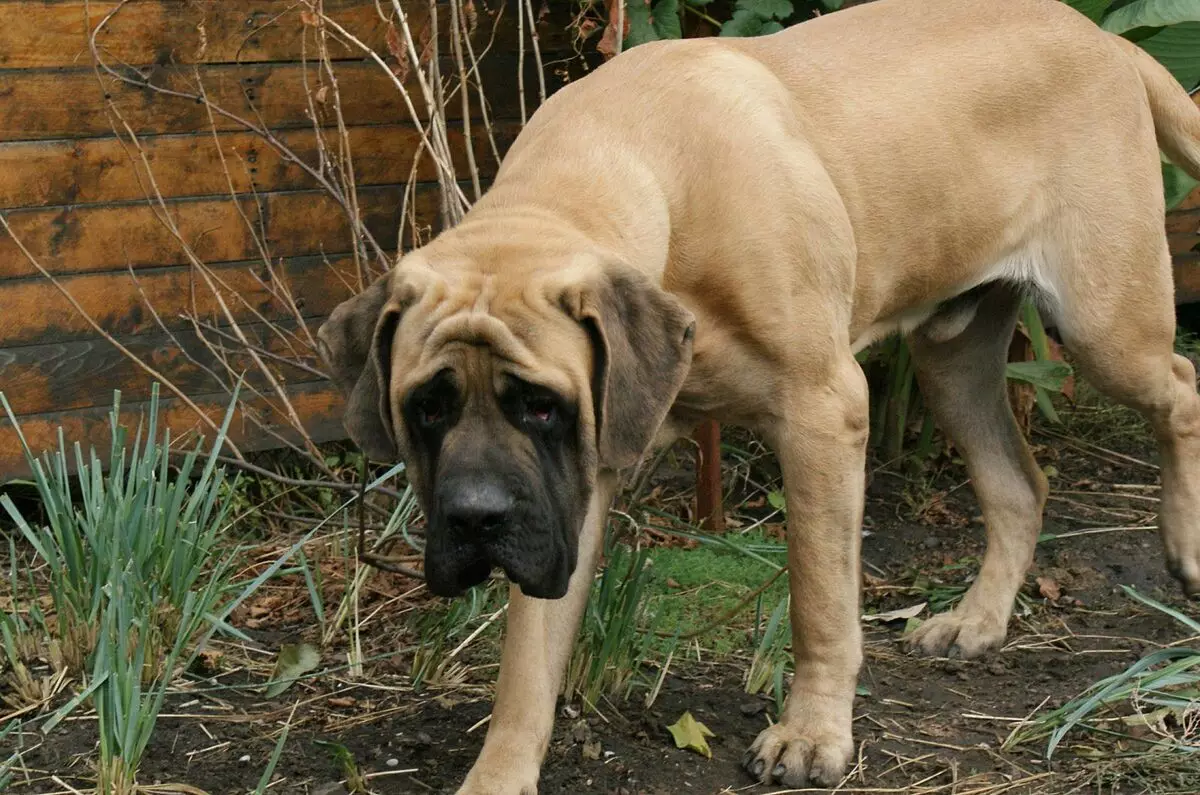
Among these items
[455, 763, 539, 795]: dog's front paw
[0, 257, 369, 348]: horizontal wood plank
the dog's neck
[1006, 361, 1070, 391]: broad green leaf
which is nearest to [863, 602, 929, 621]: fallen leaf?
[1006, 361, 1070, 391]: broad green leaf

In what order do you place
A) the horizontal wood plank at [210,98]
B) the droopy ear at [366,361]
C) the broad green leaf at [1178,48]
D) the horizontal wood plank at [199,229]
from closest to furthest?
the droopy ear at [366,361] → the horizontal wood plank at [210,98] → the horizontal wood plank at [199,229] → the broad green leaf at [1178,48]

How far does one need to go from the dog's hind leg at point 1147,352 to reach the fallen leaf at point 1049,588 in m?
0.37

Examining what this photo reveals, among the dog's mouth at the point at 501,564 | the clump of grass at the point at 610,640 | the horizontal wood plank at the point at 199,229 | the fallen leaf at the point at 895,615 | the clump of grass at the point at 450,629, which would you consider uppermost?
the dog's mouth at the point at 501,564

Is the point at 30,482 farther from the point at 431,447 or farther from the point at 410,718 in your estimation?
the point at 431,447

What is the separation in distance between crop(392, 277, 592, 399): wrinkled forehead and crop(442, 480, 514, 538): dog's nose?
0.72ft

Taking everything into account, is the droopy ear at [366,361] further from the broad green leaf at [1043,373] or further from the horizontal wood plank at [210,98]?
the broad green leaf at [1043,373]

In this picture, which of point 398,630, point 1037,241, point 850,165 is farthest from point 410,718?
point 1037,241

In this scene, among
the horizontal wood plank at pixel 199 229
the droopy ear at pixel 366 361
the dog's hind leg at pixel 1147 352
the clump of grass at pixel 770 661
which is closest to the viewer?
the droopy ear at pixel 366 361

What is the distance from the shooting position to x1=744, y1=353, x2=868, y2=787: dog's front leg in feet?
11.4

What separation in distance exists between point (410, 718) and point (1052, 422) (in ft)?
11.6

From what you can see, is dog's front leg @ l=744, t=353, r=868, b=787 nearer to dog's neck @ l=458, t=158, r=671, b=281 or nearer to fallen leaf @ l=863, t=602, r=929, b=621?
dog's neck @ l=458, t=158, r=671, b=281

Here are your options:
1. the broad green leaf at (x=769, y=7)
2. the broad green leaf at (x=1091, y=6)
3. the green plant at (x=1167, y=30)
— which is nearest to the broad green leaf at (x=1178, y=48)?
the green plant at (x=1167, y=30)

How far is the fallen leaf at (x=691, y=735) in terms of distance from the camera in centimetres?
355

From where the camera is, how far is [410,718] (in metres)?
3.73
